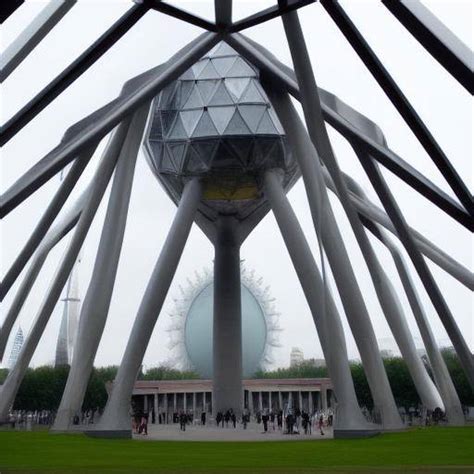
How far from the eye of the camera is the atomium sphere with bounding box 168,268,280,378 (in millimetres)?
102375

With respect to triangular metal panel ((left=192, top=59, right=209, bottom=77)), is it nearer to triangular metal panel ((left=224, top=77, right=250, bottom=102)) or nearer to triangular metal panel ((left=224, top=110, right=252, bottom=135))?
triangular metal panel ((left=224, top=77, right=250, bottom=102))

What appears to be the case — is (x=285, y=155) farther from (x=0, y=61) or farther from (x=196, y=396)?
(x=196, y=396)

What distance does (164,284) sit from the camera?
38.2m

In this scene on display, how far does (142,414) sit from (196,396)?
63.7m

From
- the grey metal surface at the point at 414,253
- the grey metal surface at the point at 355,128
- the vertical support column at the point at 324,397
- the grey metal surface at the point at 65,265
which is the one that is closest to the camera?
the grey metal surface at the point at 355,128

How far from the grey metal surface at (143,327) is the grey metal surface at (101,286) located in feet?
5.58

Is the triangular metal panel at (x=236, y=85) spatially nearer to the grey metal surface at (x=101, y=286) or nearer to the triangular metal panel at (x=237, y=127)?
the triangular metal panel at (x=237, y=127)

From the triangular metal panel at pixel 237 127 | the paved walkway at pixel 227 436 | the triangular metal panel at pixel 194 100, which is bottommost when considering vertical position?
the paved walkway at pixel 227 436

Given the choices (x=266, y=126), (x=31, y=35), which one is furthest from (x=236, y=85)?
(x=31, y=35)

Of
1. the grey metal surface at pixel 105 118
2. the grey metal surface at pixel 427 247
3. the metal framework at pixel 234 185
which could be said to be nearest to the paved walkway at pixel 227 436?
the metal framework at pixel 234 185

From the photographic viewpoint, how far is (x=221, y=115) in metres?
42.5

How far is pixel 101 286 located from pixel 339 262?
11.1 meters

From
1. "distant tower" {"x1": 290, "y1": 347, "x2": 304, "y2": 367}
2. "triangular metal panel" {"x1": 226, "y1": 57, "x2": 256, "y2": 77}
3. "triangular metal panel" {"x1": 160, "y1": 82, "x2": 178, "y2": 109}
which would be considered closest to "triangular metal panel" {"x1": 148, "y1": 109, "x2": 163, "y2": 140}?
"triangular metal panel" {"x1": 160, "y1": 82, "x2": 178, "y2": 109}

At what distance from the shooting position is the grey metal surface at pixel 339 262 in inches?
1332
